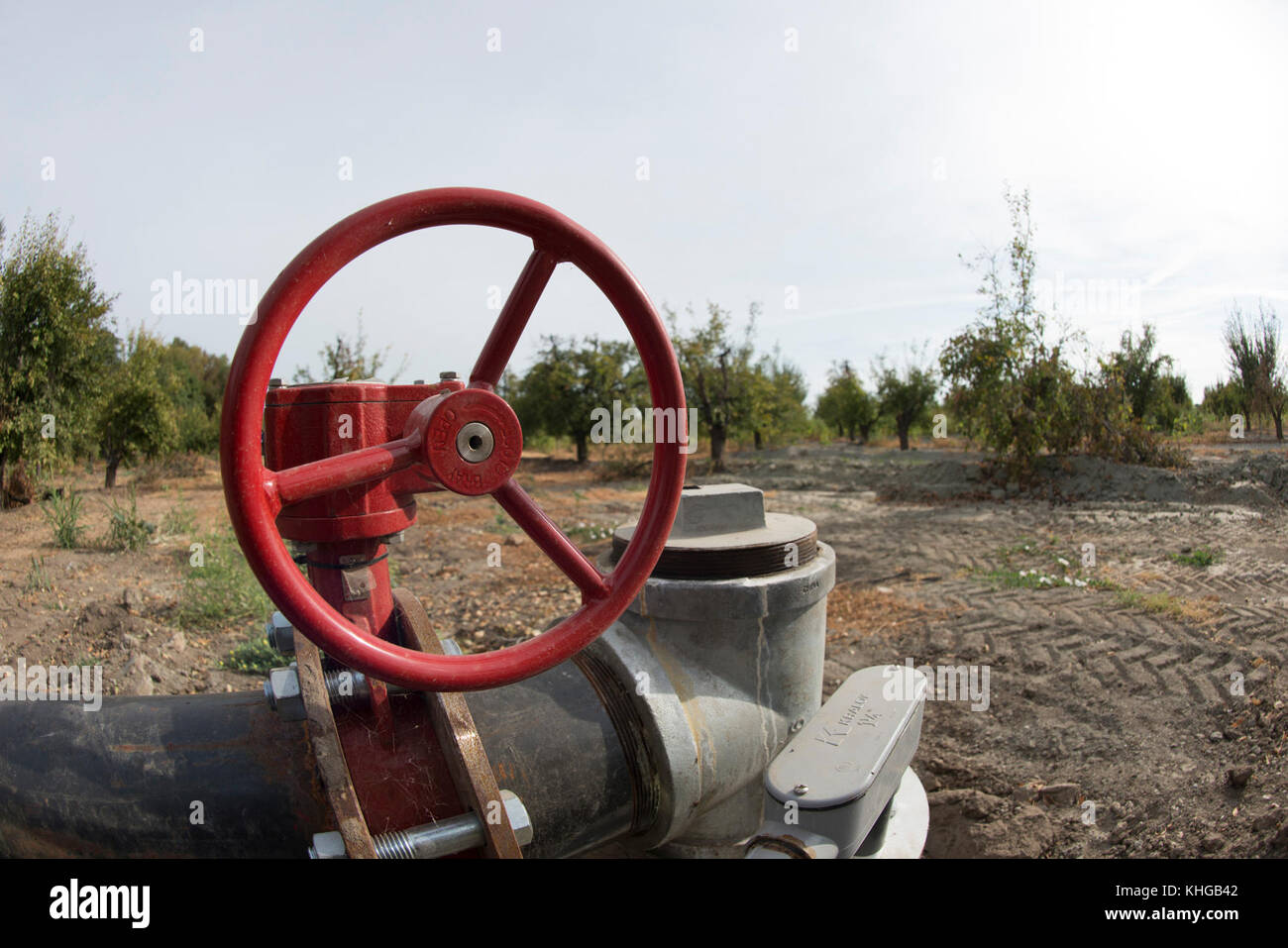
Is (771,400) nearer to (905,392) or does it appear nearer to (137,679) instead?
(905,392)

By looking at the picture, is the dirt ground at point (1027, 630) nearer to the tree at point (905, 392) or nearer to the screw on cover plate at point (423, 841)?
the screw on cover plate at point (423, 841)

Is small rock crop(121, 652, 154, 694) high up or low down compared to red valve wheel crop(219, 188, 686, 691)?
down

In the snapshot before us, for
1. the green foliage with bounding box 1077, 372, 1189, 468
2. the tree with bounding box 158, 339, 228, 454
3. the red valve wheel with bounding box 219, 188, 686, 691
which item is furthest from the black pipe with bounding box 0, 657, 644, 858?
the green foliage with bounding box 1077, 372, 1189, 468

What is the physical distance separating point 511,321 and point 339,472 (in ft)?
1.13

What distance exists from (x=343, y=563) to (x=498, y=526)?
6.33 metres

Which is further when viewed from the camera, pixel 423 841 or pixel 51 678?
pixel 51 678

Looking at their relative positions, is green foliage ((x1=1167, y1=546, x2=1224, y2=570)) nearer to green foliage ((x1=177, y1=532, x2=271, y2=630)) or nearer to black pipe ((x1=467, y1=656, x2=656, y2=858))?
black pipe ((x1=467, y1=656, x2=656, y2=858))

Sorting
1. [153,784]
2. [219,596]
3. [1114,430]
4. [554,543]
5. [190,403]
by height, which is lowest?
[219,596]

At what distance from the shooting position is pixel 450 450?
1046 mm

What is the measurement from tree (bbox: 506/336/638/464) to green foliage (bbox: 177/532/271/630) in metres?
13.1

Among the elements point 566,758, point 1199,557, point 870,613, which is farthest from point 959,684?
point 1199,557

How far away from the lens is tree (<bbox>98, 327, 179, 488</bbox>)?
400 inches

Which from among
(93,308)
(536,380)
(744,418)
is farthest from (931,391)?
(93,308)

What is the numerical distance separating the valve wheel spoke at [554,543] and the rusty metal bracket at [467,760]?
233mm
